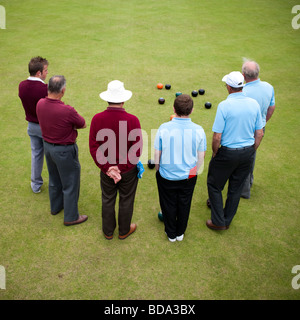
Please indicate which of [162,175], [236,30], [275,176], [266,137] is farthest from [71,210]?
[236,30]

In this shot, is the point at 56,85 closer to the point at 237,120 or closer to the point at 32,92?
the point at 32,92

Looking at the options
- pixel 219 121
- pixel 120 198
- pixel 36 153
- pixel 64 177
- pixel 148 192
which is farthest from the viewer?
pixel 148 192

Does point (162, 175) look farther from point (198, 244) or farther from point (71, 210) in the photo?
point (71, 210)

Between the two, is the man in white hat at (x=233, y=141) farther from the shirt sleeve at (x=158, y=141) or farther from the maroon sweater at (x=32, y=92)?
the maroon sweater at (x=32, y=92)

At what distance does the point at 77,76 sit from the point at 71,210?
5.45m

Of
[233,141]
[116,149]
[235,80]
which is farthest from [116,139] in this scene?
[235,80]

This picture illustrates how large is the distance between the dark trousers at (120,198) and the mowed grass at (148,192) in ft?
0.83

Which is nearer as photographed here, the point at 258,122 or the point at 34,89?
the point at 258,122

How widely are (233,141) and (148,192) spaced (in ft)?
6.07

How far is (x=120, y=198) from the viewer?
3.66m

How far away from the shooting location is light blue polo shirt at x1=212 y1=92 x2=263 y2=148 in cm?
333

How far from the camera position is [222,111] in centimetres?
335
